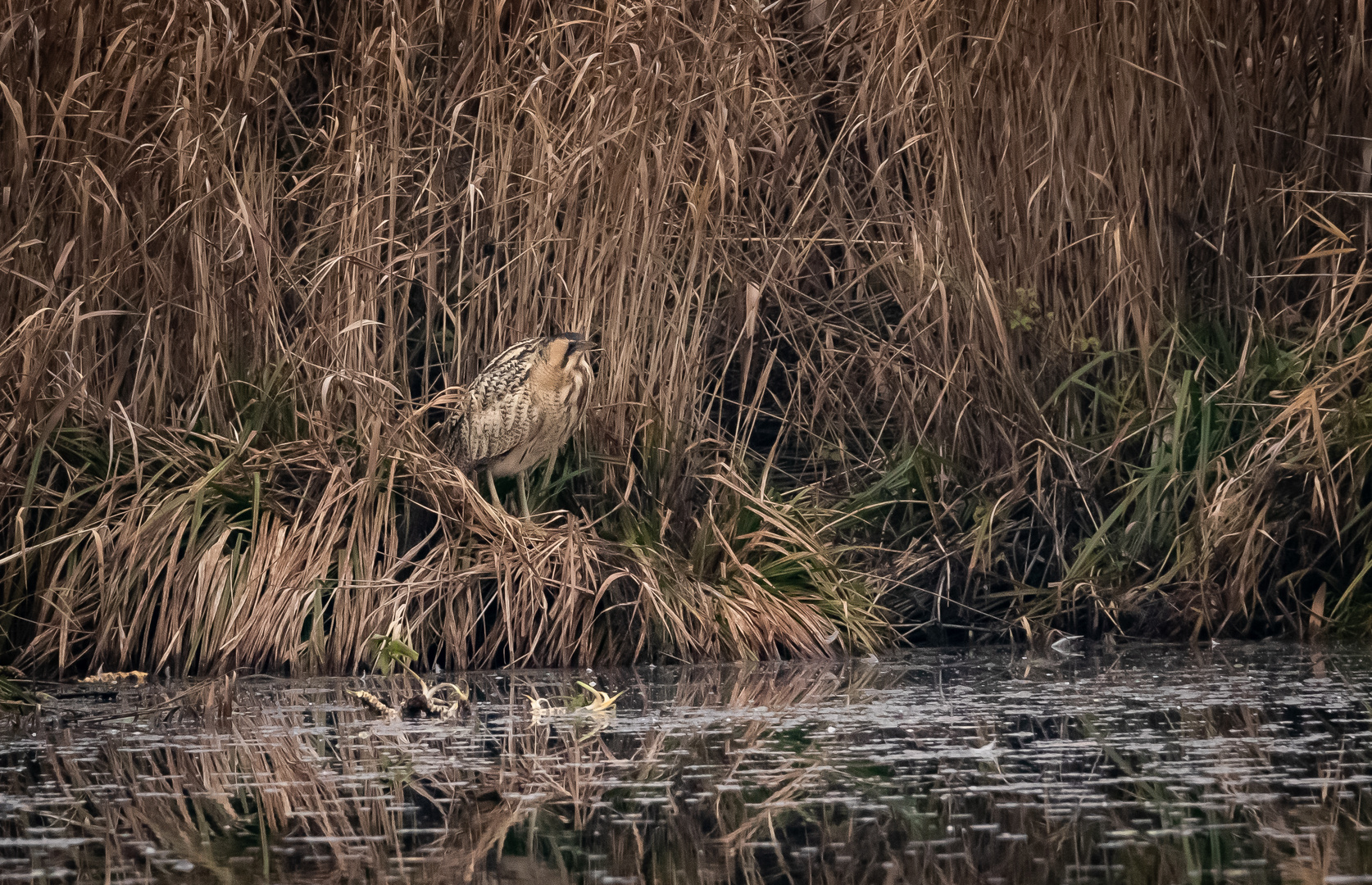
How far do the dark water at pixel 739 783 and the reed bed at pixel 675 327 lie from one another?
2.03 feet

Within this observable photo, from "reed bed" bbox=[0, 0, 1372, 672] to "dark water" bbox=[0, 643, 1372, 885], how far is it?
24.4 inches

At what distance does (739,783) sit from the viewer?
3396 mm

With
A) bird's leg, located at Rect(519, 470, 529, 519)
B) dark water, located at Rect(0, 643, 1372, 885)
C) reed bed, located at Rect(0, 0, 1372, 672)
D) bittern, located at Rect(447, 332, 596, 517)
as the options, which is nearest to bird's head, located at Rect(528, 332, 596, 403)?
bittern, located at Rect(447, 332, 596, 517)

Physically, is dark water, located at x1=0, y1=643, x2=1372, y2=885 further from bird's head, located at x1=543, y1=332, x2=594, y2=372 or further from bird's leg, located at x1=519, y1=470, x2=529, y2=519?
bird's head, located at x1=543, y1=332, x2=594, y2=372

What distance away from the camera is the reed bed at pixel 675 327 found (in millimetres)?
5602

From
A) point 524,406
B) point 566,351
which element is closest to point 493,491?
point 524,406

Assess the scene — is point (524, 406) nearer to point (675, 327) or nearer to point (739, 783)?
point (675, 327)

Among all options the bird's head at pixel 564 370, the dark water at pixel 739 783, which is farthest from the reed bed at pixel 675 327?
the dark water at pixel 739 783

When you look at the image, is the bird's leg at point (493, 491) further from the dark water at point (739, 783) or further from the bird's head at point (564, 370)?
the dark water at point (739, 783)

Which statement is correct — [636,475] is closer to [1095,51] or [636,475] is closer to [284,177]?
[284,177]

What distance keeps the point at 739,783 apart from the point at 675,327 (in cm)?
292

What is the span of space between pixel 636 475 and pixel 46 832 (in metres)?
3.19

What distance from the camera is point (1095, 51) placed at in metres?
6.21

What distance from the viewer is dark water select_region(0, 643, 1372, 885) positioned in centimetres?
273
